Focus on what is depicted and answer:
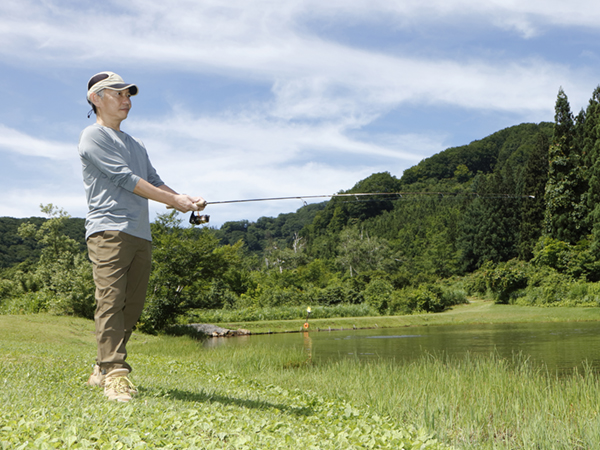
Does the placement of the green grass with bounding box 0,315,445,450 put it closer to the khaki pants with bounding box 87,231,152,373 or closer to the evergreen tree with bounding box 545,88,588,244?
the khaki pants with bounding box 87,231,152,373

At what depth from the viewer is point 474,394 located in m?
5.41

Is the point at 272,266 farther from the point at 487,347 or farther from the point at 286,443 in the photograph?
the point at 286,443

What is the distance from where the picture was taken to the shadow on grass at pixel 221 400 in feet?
12.1

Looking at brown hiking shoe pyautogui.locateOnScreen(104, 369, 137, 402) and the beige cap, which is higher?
the beige cap

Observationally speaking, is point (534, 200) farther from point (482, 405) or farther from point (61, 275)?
point (482, 405)

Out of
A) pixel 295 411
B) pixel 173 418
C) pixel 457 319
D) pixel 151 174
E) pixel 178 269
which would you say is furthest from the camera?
pixel 457 319

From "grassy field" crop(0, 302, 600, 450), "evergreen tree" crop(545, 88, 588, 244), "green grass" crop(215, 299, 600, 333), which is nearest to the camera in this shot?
"grassy field" crop(0, 302, 600, 450)

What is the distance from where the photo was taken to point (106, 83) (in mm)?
3754

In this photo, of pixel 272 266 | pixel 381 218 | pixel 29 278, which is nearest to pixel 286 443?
pixel 29 278

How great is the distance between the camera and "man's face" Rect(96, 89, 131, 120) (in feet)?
12.5

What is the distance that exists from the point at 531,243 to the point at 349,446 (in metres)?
43.3

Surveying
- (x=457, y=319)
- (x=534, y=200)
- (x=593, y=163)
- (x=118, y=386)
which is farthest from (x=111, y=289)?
(x=534, y=200)

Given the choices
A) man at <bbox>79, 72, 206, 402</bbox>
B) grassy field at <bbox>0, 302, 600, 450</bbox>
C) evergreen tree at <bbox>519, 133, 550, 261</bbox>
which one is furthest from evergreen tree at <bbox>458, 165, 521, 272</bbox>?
man at <bbox>79, 72, 206, 402</bbox>

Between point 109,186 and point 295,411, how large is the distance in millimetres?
2150
